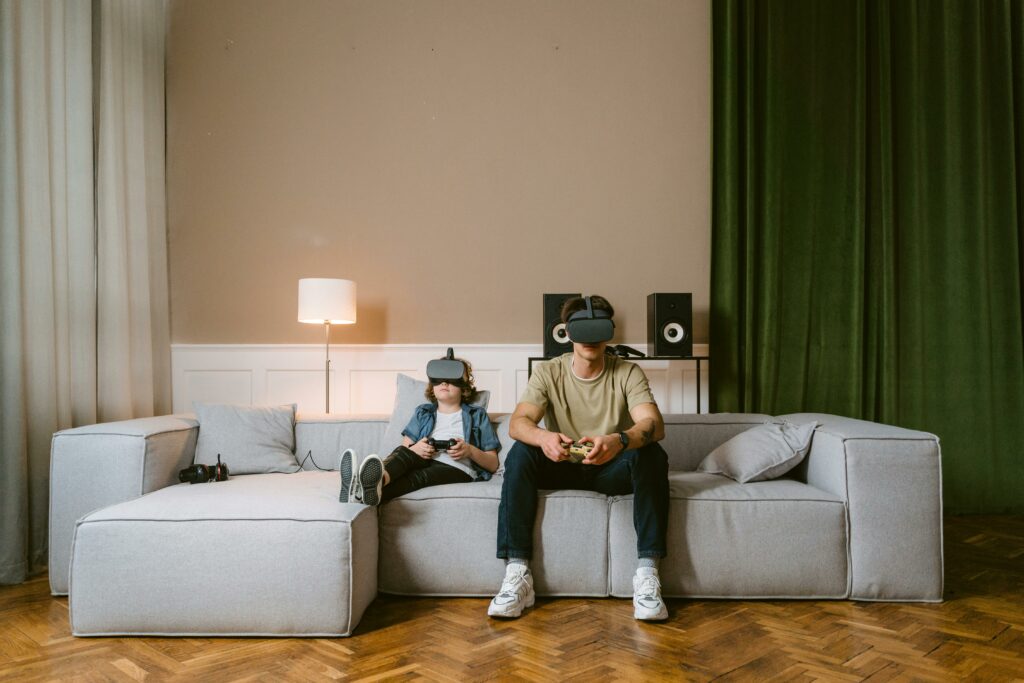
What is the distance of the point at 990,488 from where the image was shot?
355cm

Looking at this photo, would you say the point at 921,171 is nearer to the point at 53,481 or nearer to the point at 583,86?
the point at 583,86

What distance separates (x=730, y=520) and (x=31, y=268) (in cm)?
285

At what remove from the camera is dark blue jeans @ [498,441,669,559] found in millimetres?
2143

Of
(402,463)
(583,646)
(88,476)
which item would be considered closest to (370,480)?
(402,463)

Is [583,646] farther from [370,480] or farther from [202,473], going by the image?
[202,473]

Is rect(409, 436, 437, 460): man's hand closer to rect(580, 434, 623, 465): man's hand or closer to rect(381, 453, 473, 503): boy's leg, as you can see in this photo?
rect(381, 453, 473, 503): boy's leg

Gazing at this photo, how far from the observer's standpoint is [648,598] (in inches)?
81.0

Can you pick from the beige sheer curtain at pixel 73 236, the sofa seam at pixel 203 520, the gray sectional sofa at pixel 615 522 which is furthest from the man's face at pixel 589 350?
the beige sheer curtain at pixel 73 236

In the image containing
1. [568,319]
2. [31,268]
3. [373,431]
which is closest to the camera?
[568,319]

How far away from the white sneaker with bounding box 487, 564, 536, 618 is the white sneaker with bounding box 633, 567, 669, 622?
0.34m

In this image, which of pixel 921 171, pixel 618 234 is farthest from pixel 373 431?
pixel 921 171

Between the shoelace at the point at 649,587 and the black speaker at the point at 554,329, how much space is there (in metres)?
1.35

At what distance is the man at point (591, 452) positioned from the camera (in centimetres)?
212

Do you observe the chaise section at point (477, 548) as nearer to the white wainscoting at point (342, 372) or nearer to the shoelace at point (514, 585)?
the shoelace at point (514, 585)
